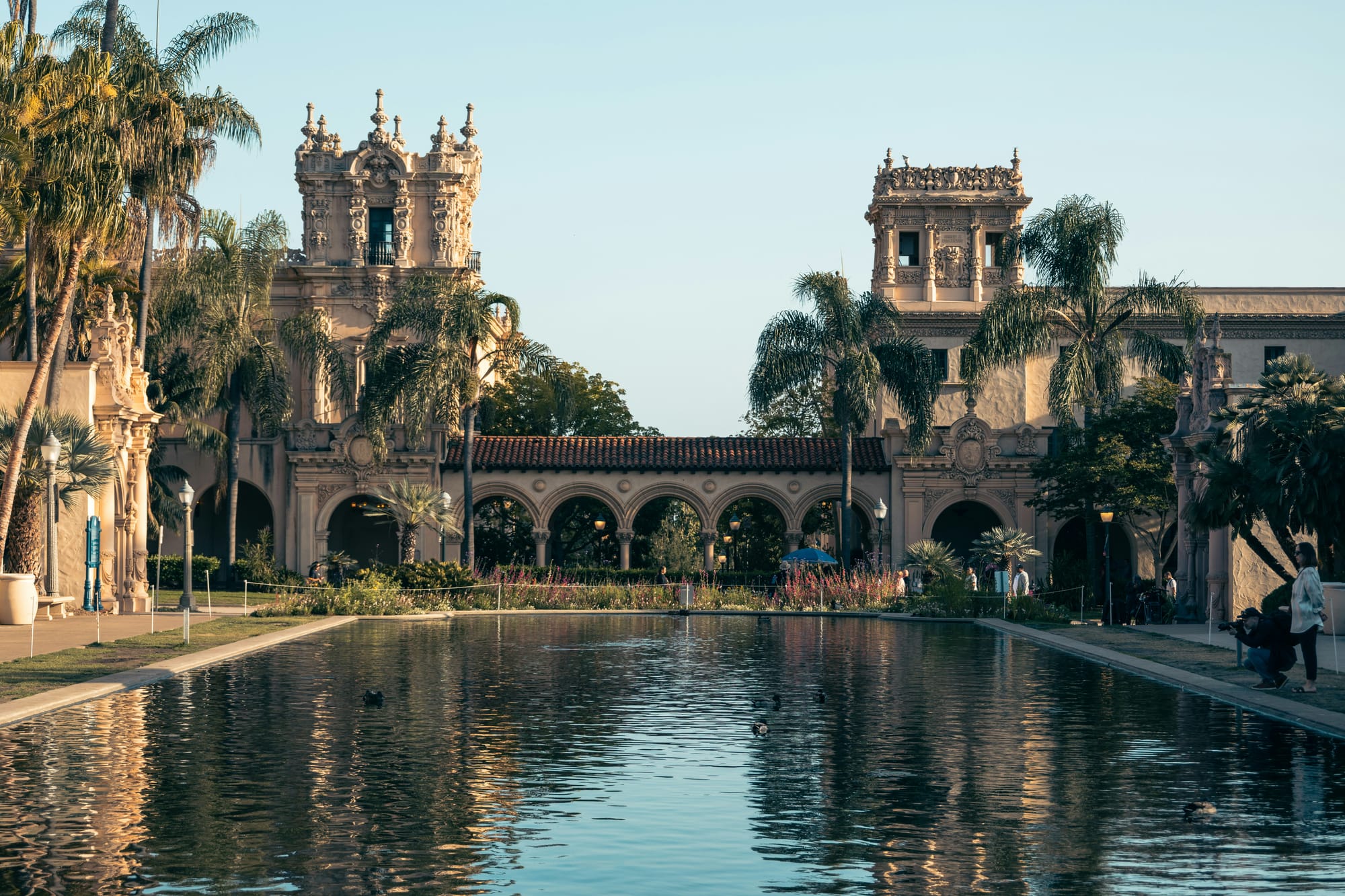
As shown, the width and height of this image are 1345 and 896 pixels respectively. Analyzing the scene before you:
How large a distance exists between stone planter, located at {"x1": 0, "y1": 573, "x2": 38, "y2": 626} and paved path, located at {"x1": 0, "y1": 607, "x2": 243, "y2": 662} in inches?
15.0

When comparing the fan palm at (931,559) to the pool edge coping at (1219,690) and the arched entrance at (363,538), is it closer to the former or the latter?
the pool edge coping at (1219,690)

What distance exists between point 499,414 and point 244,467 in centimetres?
1224

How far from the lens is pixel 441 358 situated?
48.0 meters

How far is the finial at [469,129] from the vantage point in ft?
214

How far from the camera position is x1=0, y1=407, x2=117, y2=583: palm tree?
111 ft

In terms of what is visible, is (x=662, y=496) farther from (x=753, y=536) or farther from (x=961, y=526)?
(x=753, y=536)

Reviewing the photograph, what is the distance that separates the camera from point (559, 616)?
4012cm

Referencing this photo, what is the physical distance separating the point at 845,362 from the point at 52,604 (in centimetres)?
2564

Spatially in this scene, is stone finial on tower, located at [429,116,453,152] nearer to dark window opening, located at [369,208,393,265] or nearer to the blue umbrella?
dark window opening, located at [369,208,393,265]

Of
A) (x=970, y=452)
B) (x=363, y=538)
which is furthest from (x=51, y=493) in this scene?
(x=970, y=452)

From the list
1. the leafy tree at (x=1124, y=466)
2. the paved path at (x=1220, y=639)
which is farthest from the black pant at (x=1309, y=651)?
the leafy tree at (x=1124, y=466)

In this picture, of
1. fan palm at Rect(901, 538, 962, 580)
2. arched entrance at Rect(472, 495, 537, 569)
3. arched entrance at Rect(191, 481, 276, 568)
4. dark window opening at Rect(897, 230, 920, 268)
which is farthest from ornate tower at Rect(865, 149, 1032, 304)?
arched entrance at Rect(191, 481, 276, 568)

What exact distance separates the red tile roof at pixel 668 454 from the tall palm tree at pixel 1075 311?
705cm

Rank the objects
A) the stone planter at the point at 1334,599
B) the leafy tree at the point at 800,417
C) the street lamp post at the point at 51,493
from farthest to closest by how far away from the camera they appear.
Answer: the leafy tree at the point at 800,417, the street lamp post at the point at 51,493, the stone planter at the point at 1334,599
